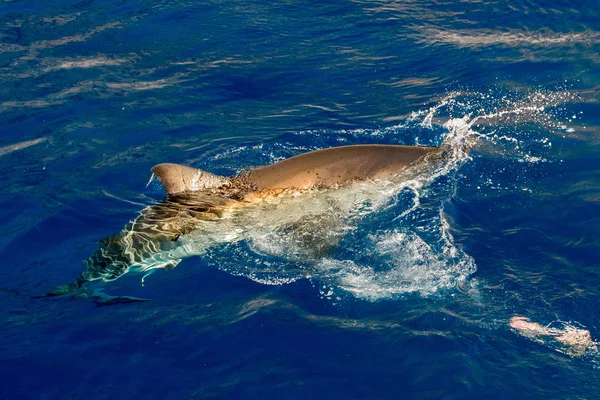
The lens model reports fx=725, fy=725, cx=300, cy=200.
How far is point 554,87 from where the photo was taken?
571 inches

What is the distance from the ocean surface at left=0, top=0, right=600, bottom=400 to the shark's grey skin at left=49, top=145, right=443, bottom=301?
0.15 metres

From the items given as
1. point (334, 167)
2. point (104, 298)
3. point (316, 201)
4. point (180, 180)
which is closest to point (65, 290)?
point (104, 298)

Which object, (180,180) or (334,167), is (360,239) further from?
(180,180)

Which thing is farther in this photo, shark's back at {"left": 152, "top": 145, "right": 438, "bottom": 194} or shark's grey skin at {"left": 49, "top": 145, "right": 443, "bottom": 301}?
shark's back at {"left": 152, "top": 145, "right": 438, "bottom": 194}

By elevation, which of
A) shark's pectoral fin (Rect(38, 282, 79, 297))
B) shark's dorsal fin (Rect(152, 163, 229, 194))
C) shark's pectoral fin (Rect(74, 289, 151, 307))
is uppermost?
shark's dorsal fin (Rect(152, 163, 229, 194))

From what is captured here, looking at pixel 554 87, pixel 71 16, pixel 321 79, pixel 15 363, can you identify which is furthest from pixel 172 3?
pixel 15 363

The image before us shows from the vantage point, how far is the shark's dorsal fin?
1047cm

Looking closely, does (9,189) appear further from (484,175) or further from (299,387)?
(484,175)

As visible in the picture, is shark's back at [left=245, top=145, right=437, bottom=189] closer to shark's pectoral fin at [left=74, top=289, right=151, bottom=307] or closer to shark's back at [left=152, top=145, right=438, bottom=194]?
shark's back at [left=152, top=145, right=438, bottom=194]

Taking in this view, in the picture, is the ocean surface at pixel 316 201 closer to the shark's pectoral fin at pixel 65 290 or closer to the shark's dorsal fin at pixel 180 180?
the shark's pectoral fin at pixel 65 290

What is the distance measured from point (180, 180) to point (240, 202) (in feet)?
3.37

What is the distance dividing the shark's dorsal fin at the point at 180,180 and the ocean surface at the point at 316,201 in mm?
887

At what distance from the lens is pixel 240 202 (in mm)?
10117

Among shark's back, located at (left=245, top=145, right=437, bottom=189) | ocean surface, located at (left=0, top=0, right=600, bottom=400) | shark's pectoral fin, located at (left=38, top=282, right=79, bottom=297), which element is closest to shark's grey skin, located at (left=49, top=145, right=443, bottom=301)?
shark's back, located at (left=245, top=145, right=437, bottom=189)
